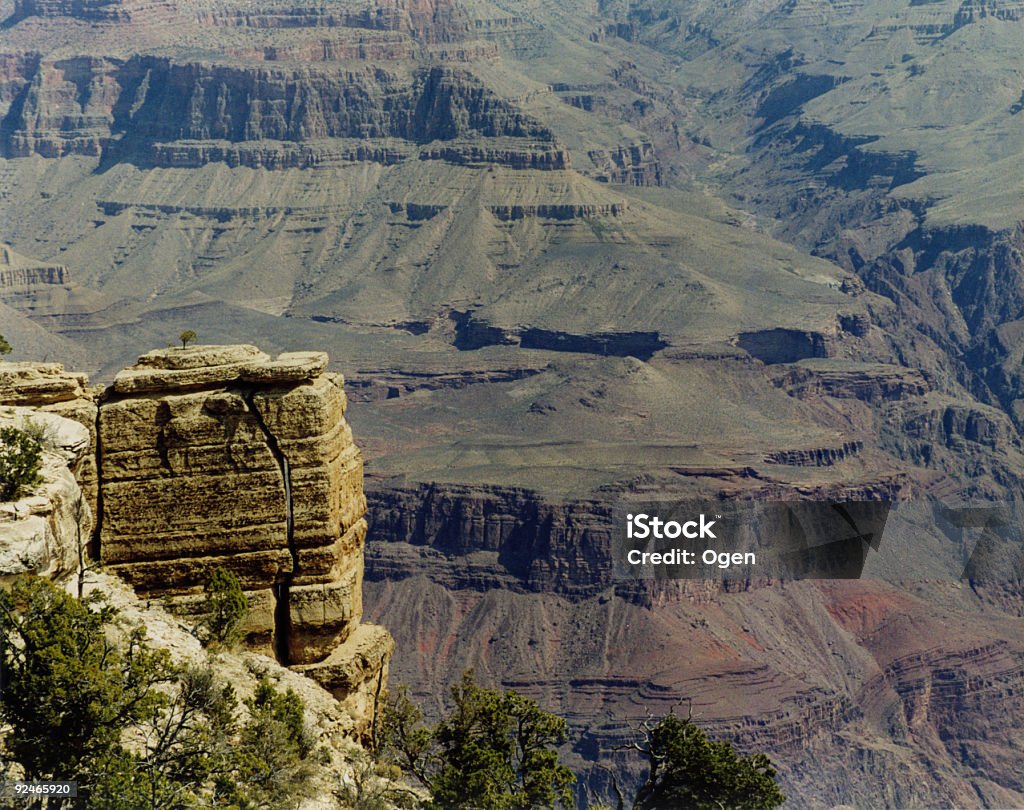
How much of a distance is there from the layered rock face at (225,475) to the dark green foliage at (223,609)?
0.42m

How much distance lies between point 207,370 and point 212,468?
1.45 meters

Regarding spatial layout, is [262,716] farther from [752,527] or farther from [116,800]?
[752,527]

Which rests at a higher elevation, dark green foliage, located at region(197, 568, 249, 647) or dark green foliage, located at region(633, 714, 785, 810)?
dark green foliage, located at region(197, 568, 249, 647)

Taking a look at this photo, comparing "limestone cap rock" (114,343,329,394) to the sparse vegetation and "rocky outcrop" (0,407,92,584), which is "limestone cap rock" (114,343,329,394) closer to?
"rocky outcrop" (0,407,92,584)

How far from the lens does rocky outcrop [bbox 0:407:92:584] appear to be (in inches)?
1005

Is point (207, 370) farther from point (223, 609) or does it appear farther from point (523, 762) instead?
point (523, 762)

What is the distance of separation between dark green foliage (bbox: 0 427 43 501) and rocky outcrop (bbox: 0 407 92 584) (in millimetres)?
136

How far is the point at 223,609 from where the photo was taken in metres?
30.3

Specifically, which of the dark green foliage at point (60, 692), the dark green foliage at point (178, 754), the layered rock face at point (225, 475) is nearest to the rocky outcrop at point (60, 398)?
the layered rock face at point (225, 475)

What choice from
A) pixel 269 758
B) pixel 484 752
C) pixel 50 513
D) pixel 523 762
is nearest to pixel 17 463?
pixel 50 513

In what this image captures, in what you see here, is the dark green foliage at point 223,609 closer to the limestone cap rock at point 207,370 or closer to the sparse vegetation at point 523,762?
the limestone cap rock at point 207,370

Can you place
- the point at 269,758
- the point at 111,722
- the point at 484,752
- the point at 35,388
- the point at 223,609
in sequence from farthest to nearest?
the point at 484,752
the point at 223,609
the point at 35,388
the point at 269,758
the point at 111,722

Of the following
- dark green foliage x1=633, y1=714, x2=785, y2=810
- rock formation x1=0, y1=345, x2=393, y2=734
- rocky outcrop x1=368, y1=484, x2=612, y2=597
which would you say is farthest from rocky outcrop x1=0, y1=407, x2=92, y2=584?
rocky outcrop x1=368, y1=484, x2=612, y2=597

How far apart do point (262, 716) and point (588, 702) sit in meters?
85.2
